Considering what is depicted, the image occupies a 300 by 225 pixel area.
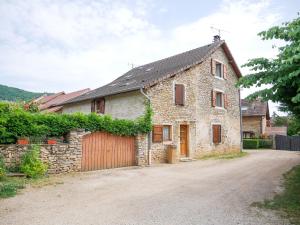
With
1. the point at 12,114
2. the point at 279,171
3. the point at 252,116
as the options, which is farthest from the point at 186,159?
the point at 252,116

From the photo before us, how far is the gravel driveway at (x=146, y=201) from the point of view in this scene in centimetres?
544

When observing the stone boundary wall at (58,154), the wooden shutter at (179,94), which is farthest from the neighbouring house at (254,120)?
the stone boundary wall at (58,154)

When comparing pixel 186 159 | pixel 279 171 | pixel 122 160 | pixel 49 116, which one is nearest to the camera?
pixel 49 116

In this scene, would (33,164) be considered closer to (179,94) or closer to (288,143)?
(179,94)

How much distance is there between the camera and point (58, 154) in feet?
35.9

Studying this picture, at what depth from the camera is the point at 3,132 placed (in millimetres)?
9781

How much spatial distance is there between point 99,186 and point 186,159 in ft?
27.6

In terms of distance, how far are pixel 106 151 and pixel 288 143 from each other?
20322mm

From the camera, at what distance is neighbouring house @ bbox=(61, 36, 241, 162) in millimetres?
15164

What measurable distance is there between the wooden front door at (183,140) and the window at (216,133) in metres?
2.67

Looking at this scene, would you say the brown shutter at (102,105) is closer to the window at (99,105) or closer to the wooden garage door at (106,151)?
the window at (99,105)

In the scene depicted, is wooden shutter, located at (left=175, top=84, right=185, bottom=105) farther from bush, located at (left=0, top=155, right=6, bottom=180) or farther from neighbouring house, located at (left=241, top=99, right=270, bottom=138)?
neighbouring house, located at (left=241, top=99, right=270, bottom=138)

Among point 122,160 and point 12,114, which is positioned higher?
point 12,114

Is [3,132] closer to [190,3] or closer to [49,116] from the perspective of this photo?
[49,116]
